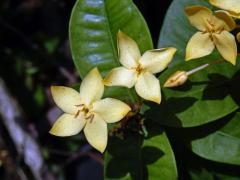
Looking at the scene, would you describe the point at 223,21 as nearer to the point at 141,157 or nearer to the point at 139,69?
the point at 139,69

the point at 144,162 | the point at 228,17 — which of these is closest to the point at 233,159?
the point at 144,162

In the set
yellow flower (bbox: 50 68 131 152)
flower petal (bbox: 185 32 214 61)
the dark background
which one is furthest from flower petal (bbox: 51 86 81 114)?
the dark background

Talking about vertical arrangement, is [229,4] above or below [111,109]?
above

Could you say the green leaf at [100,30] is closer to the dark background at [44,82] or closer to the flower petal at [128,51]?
the flower petal at [128,51]

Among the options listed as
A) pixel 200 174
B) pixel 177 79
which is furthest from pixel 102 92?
pixel 200 174

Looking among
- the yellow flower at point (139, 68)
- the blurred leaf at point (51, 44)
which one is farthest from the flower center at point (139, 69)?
the blurred leaf at point (51, 44)

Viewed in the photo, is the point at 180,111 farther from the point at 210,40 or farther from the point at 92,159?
the point at 92,159
